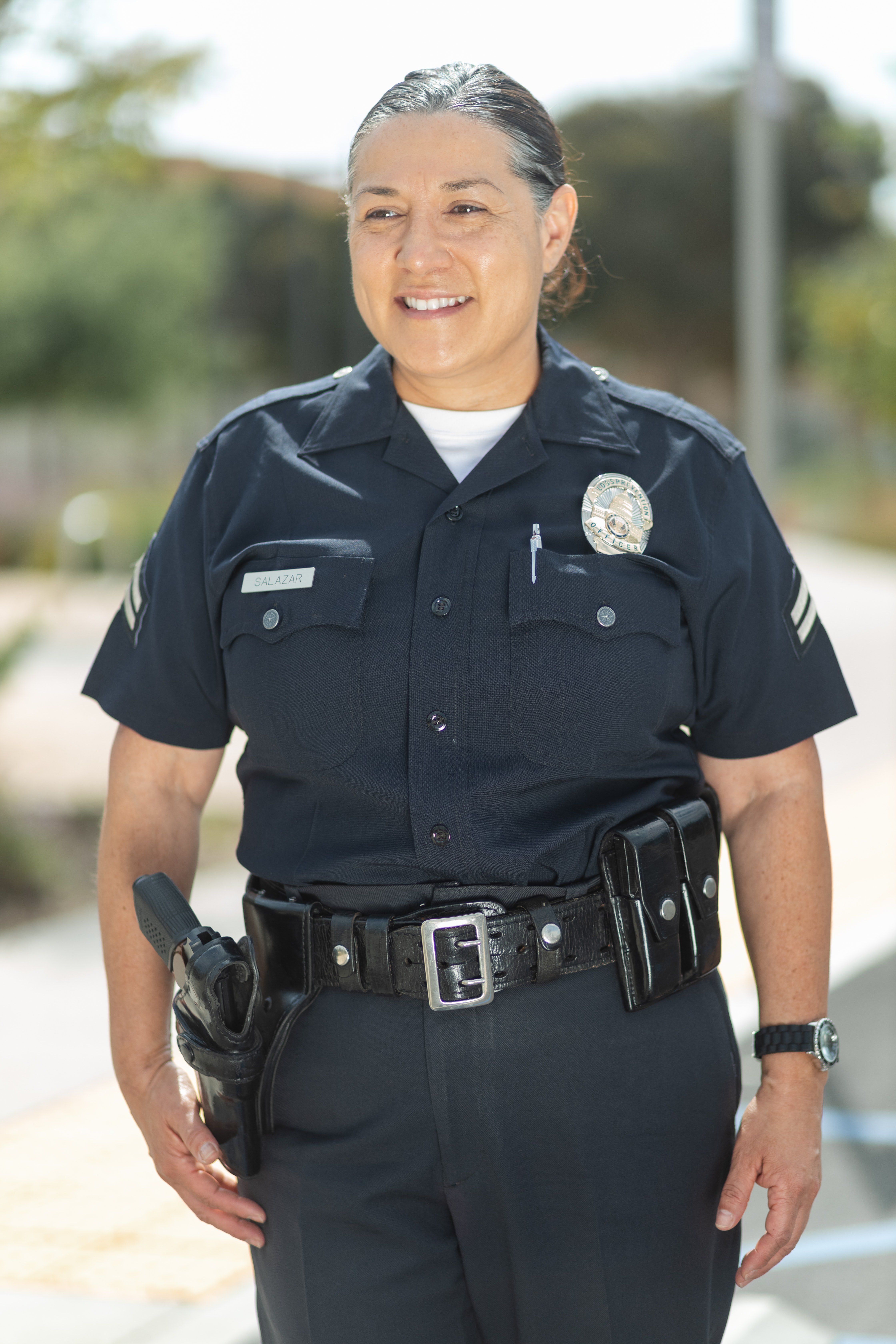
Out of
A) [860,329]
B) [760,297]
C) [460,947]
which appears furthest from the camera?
[860,329]

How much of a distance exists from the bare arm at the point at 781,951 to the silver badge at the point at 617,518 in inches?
13.6

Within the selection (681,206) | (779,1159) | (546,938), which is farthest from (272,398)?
(681,206)

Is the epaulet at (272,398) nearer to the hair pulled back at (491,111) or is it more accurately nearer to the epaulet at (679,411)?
the hair pulled back at (491,111)

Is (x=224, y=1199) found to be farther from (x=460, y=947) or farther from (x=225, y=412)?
(x=225, y=412)

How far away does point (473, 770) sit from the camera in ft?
Answer: 6.18

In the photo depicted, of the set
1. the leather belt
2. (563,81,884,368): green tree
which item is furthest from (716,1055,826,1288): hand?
(563,81,884,368): green tree

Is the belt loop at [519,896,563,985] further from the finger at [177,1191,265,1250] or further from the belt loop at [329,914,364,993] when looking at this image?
the finger at [177,1191,265,1250]

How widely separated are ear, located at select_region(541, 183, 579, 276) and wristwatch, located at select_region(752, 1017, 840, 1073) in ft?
3.46

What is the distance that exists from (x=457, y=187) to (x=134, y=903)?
1.00m

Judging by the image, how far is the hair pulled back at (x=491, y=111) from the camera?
1928 mm

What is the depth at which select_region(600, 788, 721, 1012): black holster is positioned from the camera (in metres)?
1.91

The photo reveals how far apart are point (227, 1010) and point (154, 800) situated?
327mm

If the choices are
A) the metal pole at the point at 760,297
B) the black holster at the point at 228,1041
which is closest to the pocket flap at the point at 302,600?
the black holster at the point at 228,1041

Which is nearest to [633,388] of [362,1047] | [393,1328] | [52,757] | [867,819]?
[362,1047]
